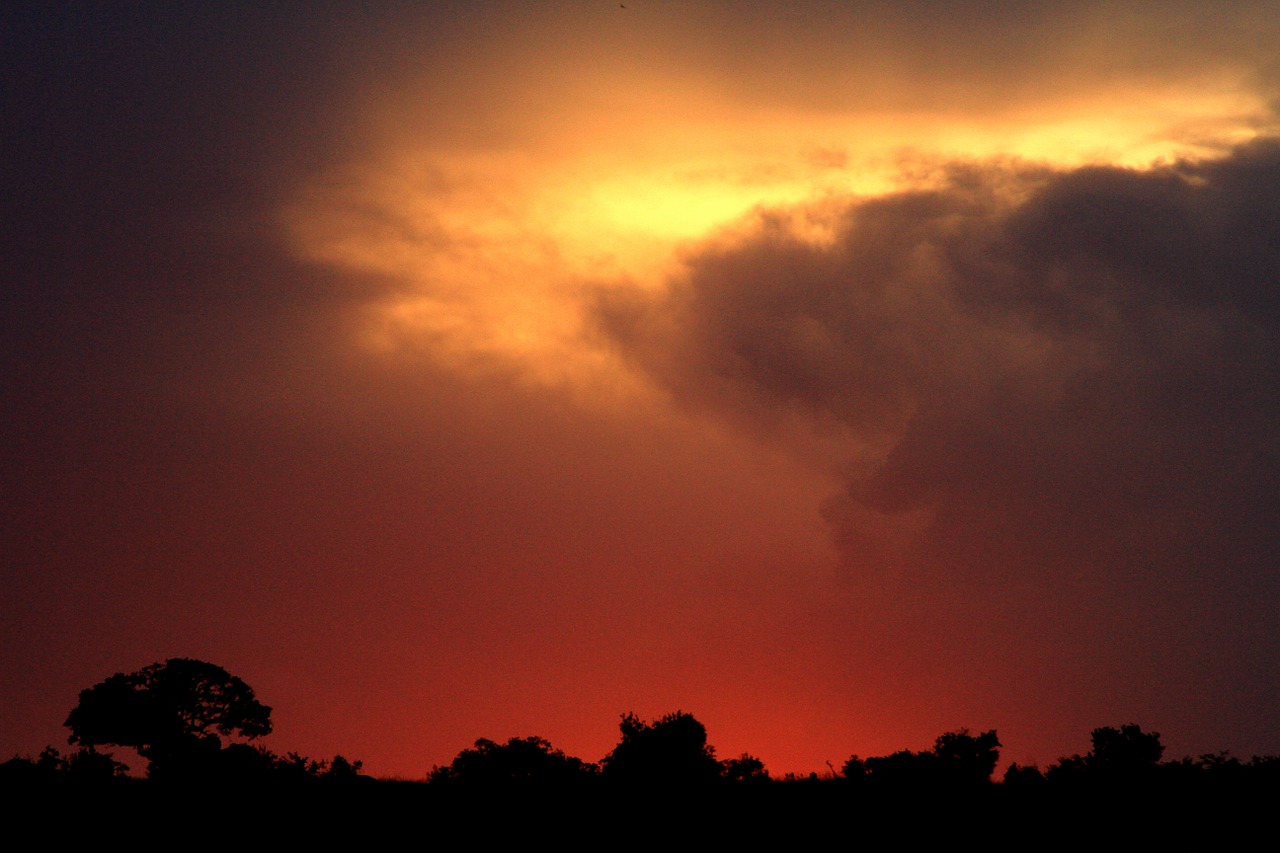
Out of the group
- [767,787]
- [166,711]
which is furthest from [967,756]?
[166,711]

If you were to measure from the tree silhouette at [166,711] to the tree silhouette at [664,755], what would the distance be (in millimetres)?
24336

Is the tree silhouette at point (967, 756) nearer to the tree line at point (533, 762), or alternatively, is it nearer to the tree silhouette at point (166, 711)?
the tree line at point (533, 762)

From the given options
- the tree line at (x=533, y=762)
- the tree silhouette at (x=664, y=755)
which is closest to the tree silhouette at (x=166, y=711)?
the tree line at (x=533, y=762)

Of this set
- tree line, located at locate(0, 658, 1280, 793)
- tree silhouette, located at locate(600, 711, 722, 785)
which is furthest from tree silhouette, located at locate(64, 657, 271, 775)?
tree silhouette, located at locate(600, 711, 722, 785)

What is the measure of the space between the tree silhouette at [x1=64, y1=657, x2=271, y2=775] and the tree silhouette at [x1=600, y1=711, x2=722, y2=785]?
79.8 ft

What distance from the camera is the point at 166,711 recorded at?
93938 millimetres

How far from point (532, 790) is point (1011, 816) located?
25.2 metres

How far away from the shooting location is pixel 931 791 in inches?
3068

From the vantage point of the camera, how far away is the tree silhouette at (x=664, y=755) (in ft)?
279

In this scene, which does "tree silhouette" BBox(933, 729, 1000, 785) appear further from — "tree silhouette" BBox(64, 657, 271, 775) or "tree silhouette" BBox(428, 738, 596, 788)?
"tree silhouette" BBox(64, 657, 271, 775)

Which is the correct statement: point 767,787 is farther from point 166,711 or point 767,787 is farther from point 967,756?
point 166,711

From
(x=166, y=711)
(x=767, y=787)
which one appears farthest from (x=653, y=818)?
(x=166, y=711)

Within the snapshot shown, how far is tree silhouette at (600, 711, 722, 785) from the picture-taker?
279 feet

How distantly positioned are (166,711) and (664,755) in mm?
31750
